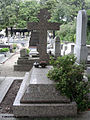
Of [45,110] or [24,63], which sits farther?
[24,63]

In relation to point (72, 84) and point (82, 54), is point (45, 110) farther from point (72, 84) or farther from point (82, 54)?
point (82, 54)

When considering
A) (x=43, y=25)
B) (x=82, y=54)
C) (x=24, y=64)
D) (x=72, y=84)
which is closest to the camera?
(x=72, y=84)

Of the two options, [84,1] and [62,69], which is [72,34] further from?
[62,69]

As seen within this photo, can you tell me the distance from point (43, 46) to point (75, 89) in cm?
338

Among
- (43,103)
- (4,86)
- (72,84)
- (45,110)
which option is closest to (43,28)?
(4,86)

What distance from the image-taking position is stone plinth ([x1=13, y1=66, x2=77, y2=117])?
5.26 metres

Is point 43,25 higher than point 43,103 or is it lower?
higher

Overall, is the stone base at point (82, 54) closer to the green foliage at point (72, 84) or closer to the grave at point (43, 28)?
the grave at point (43, 28)

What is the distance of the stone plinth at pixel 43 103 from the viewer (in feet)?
17.3

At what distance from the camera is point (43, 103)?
17.6 ft

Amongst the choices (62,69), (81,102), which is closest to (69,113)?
(81,102)

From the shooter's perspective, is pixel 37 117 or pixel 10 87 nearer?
pixel 37 117

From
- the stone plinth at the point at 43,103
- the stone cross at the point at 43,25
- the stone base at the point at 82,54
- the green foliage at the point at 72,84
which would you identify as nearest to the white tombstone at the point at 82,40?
the stone base at the point at 82,54

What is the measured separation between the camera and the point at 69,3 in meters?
28.5
